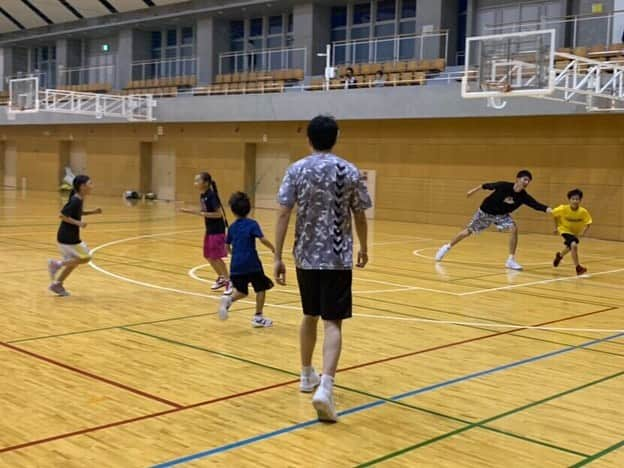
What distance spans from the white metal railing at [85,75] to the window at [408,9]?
1515 cm

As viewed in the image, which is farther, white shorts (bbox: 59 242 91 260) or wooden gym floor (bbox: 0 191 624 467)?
white shorts (bbox: 59 242 91 260)

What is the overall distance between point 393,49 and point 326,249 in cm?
2265

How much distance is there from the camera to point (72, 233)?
29.5 feet

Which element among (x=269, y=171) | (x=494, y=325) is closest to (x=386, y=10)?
(x=269, y=171)

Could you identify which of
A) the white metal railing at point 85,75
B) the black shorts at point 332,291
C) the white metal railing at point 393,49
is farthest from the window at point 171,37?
the black shorts at point 332,291

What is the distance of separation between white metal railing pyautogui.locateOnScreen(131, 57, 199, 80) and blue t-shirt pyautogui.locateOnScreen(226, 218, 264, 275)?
26.4 meters

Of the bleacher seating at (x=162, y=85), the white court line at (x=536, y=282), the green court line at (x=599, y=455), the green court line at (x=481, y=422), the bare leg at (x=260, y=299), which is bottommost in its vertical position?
the white court line at (x=536, y=282)

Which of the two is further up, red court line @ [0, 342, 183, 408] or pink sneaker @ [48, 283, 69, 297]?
pink sneaker @ [48, 283, 69, 297]

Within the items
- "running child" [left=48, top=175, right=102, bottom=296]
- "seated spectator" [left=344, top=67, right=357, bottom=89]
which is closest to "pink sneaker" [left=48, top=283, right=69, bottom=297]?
"running child" [left=48, top=175, right=102, bottom=296]

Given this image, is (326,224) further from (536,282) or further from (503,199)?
(503,199)

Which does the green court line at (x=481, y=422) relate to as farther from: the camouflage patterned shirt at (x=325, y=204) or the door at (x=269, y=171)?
the door at (x=269, y=171)

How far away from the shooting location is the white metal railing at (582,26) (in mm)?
20906

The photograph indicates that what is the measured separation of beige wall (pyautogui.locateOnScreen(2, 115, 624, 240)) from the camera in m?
20.4

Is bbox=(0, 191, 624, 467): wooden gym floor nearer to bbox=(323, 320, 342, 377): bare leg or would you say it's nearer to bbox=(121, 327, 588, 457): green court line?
bbox=(121, 327, 588, 457): green court line
